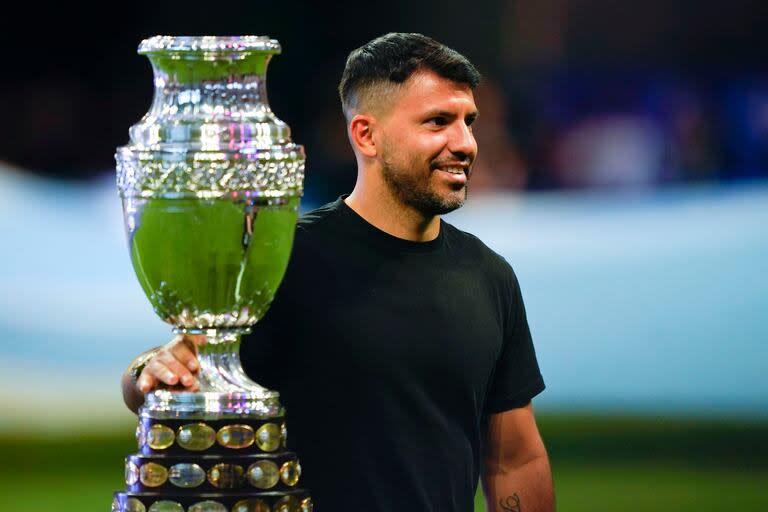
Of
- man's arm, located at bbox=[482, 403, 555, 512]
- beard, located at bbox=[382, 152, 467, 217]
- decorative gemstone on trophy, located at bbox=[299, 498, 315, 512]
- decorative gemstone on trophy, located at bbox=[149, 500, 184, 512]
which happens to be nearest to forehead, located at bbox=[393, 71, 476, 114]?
beard, located at bbox=[382, 152, 467, 217]

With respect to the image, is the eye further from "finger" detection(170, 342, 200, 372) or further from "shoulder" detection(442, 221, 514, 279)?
"finger" detection(170, 342, 200, 372)

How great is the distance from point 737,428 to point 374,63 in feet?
12.0

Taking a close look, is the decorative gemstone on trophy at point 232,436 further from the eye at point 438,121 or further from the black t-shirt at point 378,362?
the eye at point 438,121

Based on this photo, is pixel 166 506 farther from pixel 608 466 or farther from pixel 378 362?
pixel 608 466

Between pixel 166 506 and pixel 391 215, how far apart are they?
1003mm

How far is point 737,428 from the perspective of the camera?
6184 millimetres

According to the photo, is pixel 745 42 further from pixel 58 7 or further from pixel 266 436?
pixel 266 436

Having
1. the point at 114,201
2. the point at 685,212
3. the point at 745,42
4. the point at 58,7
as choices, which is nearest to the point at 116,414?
the point at 114,201

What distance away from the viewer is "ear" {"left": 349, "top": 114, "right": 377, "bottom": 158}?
2967 mm

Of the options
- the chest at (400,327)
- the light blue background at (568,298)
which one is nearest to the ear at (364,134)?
the chest at (400,327)

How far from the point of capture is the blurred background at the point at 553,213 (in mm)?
5910

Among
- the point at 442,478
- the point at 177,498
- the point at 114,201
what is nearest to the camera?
the point at 177,498

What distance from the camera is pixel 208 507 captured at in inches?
81.4

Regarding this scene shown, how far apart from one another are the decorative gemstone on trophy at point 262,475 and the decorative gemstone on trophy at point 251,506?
1.0 inches
